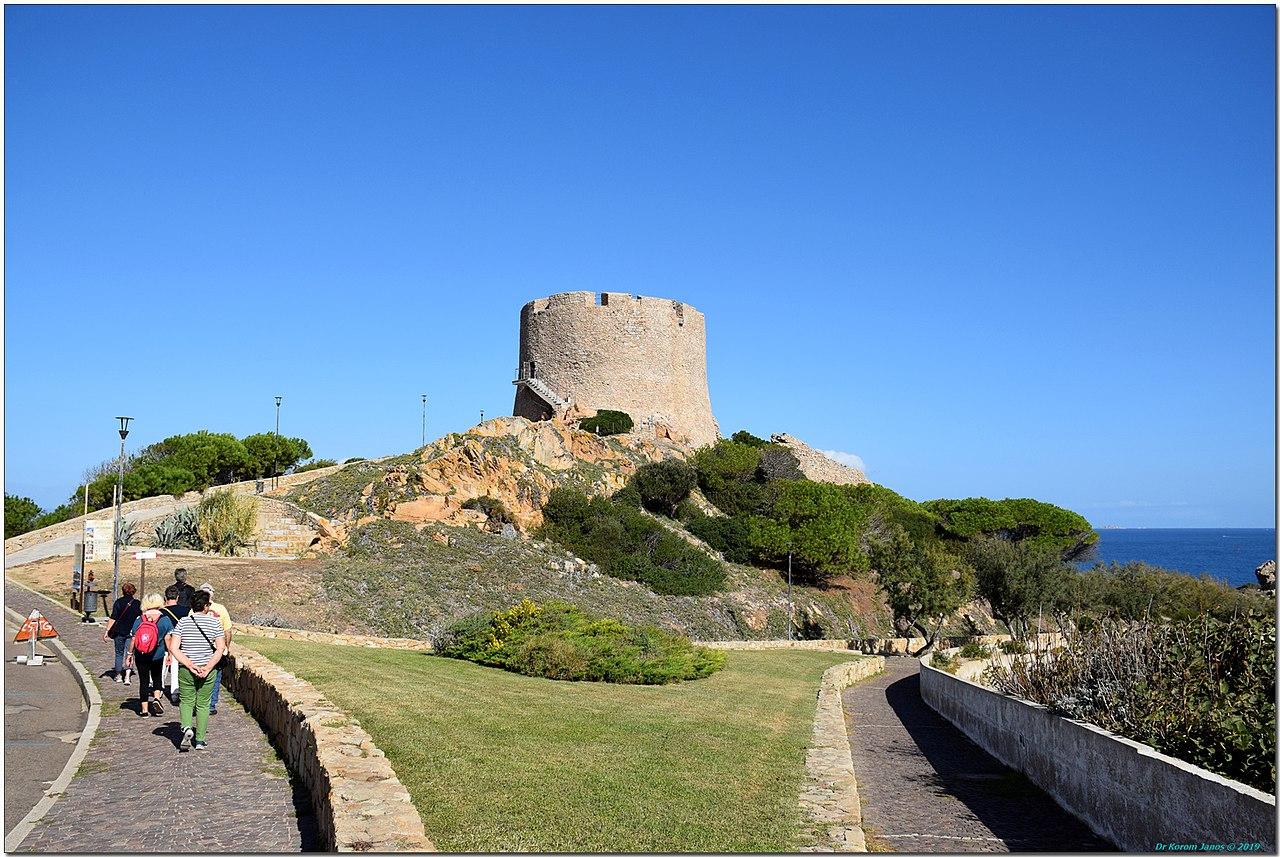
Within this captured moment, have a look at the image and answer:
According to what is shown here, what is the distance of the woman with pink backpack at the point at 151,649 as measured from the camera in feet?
34.4

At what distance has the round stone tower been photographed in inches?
2290

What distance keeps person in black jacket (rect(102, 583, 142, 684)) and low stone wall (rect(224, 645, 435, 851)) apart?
218 cm

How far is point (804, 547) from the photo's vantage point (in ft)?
153

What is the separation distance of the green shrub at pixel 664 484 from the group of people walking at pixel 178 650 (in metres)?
34.6

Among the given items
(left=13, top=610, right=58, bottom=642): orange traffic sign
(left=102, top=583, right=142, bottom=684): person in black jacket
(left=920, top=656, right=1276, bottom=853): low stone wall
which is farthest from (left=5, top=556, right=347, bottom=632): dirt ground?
(left=920, top=656, right=1276, bottom=853): low stone wall

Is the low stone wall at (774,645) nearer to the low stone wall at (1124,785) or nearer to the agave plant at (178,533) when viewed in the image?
the low stone wall at (1124,785)

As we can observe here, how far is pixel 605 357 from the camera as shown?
58.2 metres

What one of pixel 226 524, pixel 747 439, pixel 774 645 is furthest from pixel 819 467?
pixel 226 524

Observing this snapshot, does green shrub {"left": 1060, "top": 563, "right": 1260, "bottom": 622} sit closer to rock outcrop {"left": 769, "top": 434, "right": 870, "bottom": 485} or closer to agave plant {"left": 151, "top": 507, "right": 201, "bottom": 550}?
rock outcrop {"left": 769, "top": 434, "right": 870, "bottom": 485}

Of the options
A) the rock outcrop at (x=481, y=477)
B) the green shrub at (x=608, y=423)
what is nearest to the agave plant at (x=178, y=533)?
the rock outcrop at (x=481, y=477)

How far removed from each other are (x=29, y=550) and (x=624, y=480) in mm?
23090

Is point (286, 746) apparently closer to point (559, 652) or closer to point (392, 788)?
point (392, 788)

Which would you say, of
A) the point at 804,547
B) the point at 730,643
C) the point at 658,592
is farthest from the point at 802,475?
the point at 730,643

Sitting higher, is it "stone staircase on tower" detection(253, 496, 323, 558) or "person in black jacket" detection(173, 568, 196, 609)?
"stone staircase on tower" detection(253, 496, 323, 558)
